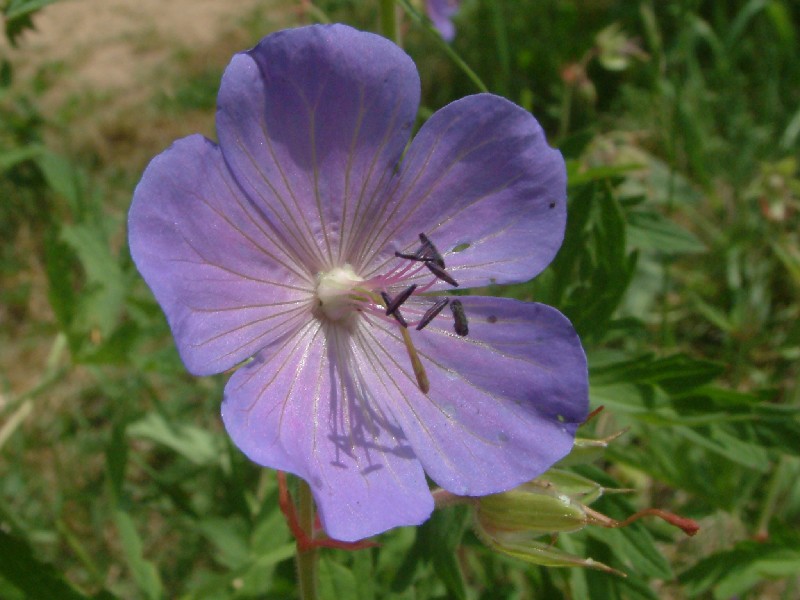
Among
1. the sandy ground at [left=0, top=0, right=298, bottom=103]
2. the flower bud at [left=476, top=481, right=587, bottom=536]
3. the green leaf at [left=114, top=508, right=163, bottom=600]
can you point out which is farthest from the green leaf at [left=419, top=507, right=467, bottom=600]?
the sandy ground at [left=0, top=0, right=298, bottom=103]

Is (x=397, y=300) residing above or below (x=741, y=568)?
above

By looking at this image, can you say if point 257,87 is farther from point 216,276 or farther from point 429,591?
point 429,591

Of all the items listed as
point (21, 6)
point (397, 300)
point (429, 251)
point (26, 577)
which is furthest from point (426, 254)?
point (26, 577)

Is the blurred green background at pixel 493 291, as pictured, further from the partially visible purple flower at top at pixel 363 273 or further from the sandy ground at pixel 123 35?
the partially visible purple flower at top at pixel 363 273

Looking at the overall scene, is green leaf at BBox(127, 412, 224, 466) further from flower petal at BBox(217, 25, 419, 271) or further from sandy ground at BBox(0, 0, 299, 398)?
flower petal at BBox(217, 25, 419, 271)

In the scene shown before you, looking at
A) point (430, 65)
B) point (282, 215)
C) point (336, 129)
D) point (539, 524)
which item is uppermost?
point (336, 129)

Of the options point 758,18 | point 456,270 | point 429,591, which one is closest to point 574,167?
point 456,270

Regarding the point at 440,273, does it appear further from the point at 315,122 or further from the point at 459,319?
the point at 315,122
